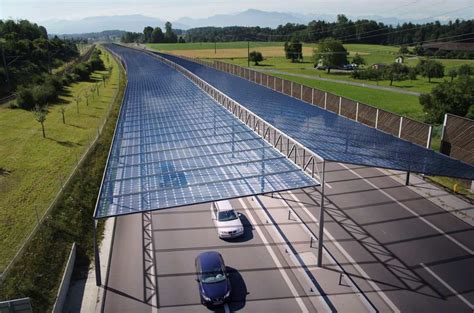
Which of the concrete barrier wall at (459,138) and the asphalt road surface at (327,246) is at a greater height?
the concrete barrier wall at (459,138)

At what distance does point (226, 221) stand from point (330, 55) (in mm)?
81357

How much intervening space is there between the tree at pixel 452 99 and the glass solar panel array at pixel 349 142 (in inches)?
448

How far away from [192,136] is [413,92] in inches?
1936

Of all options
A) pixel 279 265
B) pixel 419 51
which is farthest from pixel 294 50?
pixel 279 265

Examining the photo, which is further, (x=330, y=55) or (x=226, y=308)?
(x=330, y=55)

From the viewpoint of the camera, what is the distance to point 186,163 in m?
20.4

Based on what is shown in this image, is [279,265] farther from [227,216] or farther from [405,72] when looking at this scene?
[405,72]

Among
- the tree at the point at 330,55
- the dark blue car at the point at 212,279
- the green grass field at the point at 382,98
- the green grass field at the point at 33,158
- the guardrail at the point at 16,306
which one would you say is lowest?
the dark blue car at the point at 212,279

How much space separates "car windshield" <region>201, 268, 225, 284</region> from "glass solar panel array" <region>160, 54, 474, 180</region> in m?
8.16

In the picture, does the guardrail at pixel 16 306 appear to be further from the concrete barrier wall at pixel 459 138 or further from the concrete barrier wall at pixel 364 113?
the concrete barrier wall at pixel 459 138

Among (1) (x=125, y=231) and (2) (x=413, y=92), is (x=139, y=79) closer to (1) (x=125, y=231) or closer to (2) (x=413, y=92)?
(1) (x=125, y=231)

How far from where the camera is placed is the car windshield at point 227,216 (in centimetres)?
2039

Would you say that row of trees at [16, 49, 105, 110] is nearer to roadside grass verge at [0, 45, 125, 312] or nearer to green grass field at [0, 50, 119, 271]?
green grass field at [0, 50, 119, 271]

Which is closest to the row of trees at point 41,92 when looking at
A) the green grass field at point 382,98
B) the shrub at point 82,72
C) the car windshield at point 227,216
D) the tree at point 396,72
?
the shrub at point 82,72
